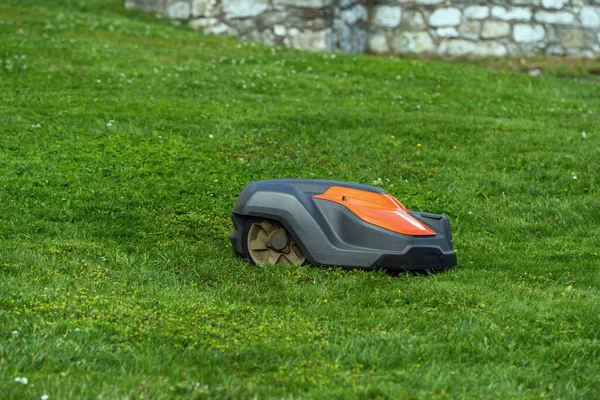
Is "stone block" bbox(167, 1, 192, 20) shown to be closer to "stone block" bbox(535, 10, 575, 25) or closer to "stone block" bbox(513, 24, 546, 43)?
"stone block" bbox(513, 24, 546, 43)

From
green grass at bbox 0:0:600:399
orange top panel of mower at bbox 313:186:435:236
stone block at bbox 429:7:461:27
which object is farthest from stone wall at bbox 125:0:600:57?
orange top panel of mower at bbox 313:186:435:236

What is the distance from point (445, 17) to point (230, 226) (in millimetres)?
9139

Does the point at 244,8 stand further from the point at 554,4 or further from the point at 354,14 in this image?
the point at 554,4

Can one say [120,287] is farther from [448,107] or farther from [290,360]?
[448,107]

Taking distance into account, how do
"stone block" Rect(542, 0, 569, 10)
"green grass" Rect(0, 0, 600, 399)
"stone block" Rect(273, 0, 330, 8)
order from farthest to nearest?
1. "stone block" Rect(542, 0, 569, 10)
2. "stone block" Rect(273, 0, 330, 8)
3. "green grass" Rect(0, 0, 600, 399)

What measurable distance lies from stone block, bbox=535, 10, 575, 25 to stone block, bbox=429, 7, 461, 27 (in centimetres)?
123

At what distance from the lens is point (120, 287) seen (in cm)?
545

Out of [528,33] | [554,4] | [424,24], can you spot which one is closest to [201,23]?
[424,24]

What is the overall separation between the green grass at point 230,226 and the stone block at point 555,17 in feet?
4.89

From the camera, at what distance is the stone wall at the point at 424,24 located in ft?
49.0

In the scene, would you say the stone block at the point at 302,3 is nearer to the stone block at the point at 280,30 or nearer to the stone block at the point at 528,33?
the stone block at the point at 280,30

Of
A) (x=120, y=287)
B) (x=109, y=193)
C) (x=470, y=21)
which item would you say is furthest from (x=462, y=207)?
(x=470, y=21)

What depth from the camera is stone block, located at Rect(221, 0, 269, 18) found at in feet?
49.3

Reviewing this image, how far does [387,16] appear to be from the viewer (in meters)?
15.6
